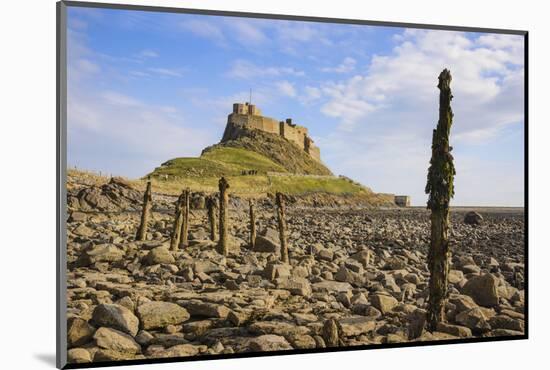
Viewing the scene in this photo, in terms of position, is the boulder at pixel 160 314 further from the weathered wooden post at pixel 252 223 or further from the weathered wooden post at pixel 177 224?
the weathered wooden post at pixel 252 223

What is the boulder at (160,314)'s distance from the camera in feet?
24.9

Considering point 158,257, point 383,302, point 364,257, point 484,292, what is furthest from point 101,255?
point 484,292

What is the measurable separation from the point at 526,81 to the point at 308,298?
3949 millimetres

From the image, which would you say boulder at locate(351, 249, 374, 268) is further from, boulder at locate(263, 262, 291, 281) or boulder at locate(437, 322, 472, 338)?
boulder at locate(437, 322, 472, 338)

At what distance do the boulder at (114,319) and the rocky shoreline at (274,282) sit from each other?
0.01 metres

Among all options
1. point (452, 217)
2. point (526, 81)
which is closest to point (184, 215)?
point (452, 217)

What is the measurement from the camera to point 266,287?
8.37 m

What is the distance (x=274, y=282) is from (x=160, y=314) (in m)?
1.46

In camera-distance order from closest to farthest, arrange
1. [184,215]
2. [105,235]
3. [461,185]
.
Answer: [105,235]
[184,215]
[461,185]

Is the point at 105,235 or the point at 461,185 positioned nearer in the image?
the point at 105,235

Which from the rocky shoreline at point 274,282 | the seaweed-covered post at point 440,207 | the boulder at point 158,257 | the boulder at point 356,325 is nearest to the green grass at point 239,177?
the rocky shoreline at point 274,282

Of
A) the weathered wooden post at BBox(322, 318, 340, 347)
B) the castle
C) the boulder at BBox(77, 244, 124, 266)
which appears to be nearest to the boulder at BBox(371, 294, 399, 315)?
the weathered wooden post at BBox(322, 318, 340, 347)

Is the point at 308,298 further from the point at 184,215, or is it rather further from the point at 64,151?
Answer: the point at 64,151

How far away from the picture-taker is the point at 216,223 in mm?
8617
